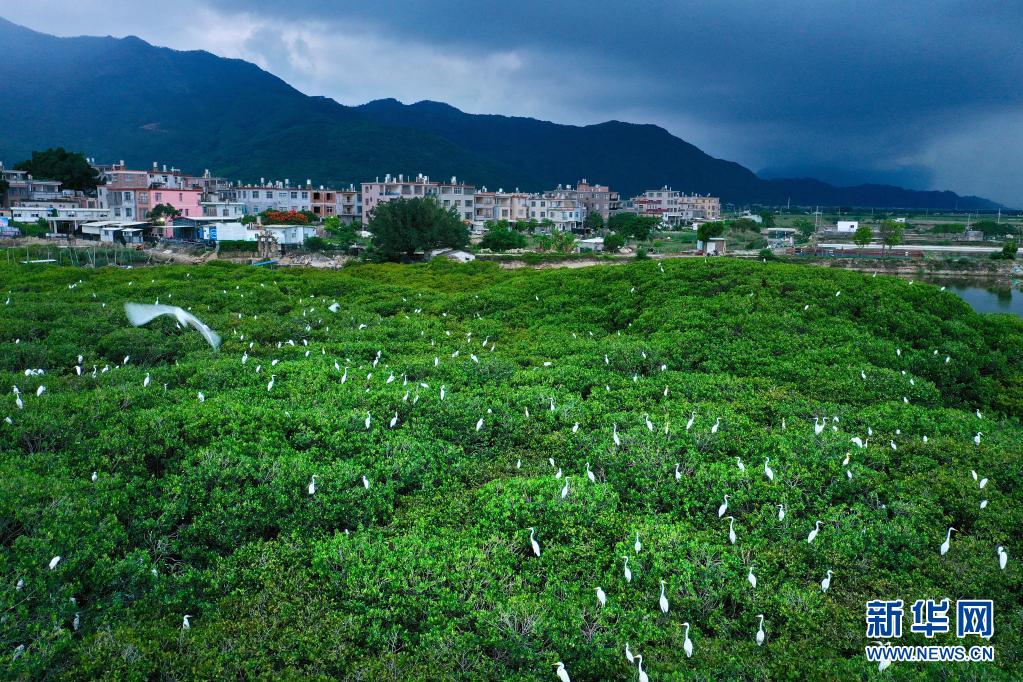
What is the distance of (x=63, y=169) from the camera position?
6094 centimetres

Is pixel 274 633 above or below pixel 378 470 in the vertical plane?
below

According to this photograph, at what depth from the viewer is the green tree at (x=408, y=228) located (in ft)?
122

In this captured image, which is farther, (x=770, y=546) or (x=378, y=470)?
(x=378, y=470)

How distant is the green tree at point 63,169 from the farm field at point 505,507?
62.5 m

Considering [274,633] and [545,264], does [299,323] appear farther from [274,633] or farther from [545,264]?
[545,264]

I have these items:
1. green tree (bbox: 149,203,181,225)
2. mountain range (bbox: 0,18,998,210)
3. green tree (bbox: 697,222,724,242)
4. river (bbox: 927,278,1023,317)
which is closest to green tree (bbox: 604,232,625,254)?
green tree (bbox: 697,222,724,242)

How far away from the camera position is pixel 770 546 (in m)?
5.66

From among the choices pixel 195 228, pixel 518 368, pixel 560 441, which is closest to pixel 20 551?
pixel 560 441

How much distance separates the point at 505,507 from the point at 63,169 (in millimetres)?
71528

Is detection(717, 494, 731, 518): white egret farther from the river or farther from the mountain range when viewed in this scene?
the mountain range

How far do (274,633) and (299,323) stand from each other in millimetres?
9525

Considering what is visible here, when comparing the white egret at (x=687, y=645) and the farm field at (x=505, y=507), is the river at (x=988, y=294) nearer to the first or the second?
the farm field at (x=505, y=507)

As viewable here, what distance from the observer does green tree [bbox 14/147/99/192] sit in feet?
200

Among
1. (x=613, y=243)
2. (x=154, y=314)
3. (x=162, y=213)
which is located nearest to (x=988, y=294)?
(x=613, y=243)
